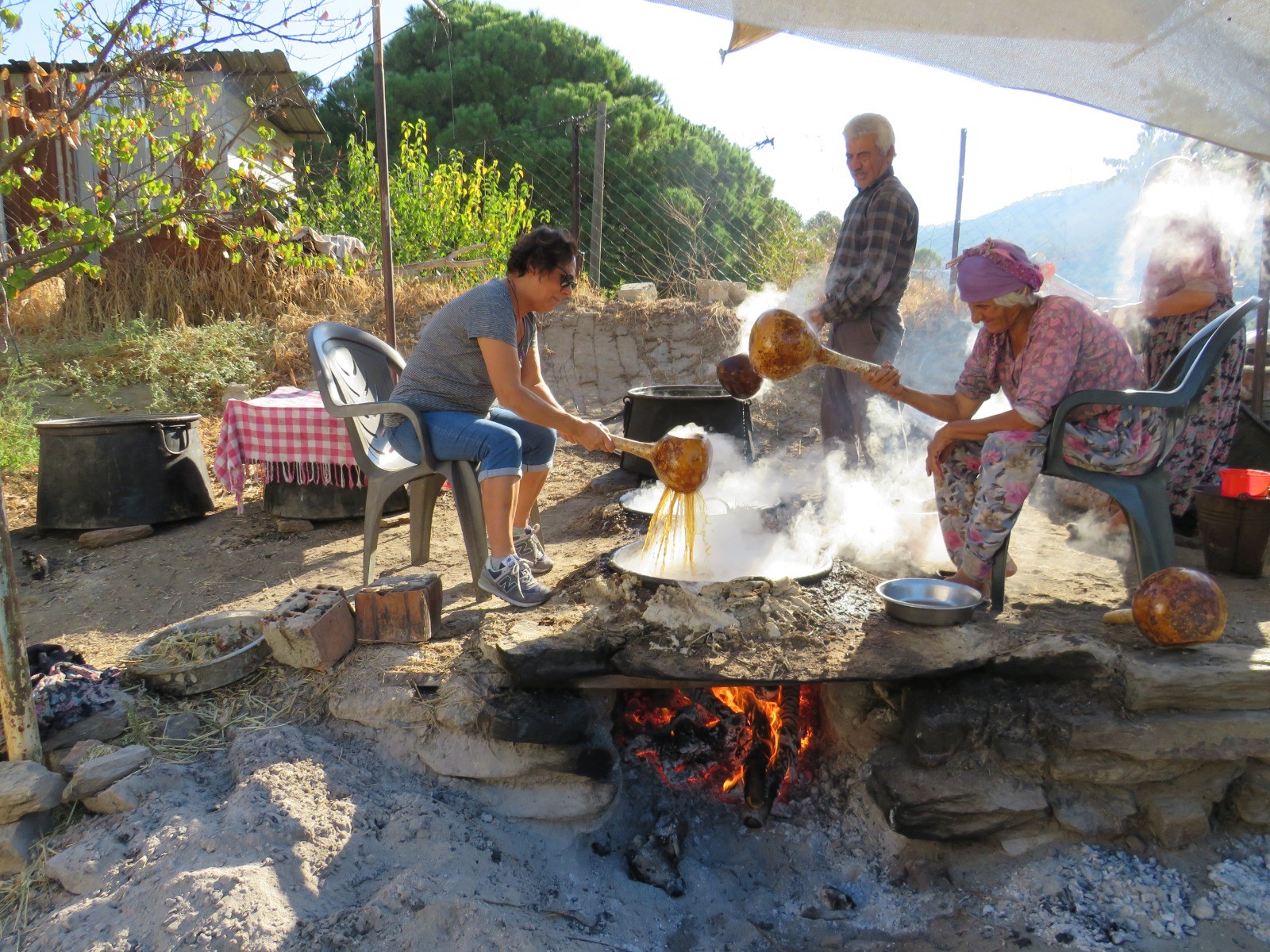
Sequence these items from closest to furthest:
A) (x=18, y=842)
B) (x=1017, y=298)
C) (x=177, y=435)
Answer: (x=18, y=842) < (x=1017, y=298) < (x=177, y=435)

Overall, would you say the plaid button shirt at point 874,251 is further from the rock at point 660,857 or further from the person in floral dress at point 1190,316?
the rock at point 660,857

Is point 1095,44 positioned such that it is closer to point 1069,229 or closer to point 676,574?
point 676,574

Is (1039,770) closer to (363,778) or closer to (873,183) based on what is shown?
(363,778)

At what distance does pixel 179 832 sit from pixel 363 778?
529 millimetres

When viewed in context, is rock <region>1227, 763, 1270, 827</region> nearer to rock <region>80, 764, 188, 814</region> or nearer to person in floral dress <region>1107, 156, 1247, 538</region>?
person in floral dress <region>1107, 156, 1247, 538</region>

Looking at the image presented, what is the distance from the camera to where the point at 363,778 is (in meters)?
2.65

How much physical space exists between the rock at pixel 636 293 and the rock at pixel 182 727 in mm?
6883

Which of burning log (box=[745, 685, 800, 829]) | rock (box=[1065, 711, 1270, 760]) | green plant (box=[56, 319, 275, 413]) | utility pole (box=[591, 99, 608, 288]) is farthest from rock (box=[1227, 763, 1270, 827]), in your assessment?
green plant (box=[56, 319, 275, 413])

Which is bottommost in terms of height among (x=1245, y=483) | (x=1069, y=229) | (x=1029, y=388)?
(x=1245, y=483)

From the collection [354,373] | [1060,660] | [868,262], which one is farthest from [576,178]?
[1060,660]

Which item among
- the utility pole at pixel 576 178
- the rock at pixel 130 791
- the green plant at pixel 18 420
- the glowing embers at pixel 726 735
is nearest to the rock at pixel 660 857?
the glowing embers at pixel 726 735

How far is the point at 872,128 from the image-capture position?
433 centimetres

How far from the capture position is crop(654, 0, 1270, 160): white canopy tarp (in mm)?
1774

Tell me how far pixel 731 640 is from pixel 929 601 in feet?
2.53
